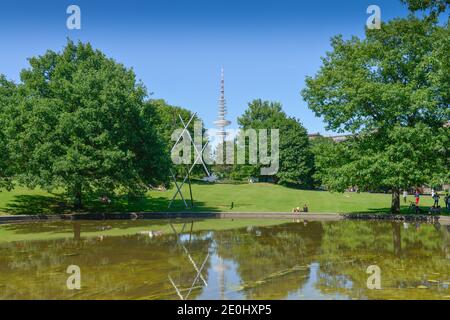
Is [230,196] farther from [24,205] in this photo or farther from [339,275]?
[339,275]

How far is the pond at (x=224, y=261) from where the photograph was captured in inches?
498

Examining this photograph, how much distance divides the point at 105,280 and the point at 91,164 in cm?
2170

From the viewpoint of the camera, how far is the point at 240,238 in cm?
2495

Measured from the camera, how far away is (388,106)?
34.8 metres

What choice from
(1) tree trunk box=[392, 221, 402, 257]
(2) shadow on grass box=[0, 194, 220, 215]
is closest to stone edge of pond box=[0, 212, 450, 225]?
(1) tree trunk box=[392, 221, 402, 257]

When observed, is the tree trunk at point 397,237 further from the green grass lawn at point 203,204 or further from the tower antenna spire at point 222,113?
the tower antenna spire at point 222,113

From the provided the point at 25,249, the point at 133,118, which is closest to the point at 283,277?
the point at 25,249

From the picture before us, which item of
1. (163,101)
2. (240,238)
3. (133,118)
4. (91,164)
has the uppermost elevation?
(163,101)

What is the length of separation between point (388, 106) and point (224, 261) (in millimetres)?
23072

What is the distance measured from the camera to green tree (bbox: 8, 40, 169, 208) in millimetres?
34969

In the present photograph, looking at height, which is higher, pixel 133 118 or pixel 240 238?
pixel 133 118

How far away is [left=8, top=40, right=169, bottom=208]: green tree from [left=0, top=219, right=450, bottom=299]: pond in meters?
6.51

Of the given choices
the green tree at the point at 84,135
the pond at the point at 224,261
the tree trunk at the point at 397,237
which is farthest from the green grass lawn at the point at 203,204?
the tree trunk at the point at 397,237

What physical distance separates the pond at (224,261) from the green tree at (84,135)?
21.4 ft
